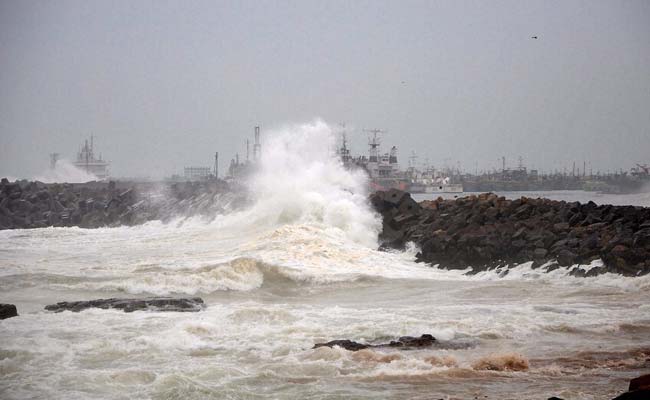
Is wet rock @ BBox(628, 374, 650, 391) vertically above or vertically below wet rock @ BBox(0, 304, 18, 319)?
above

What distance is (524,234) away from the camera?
18656 millimetres

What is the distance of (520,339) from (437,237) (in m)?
10.1

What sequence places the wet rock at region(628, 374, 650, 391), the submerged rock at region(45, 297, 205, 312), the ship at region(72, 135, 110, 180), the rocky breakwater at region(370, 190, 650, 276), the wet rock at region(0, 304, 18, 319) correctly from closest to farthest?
the wet rock at region(628, 374, 650, 391) → the wet rock at region(0, 304, 18, 319) → the submerged rock at region(45, 297, 205, 312) → the rocky breakwater at region(370, 190, 650, 276) → the ship at region(72, 135, 110, 180)

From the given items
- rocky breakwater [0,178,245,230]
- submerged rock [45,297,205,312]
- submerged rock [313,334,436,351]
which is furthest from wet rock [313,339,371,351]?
rocky breakwater [0,178,245,230]

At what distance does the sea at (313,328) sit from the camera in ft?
28.2

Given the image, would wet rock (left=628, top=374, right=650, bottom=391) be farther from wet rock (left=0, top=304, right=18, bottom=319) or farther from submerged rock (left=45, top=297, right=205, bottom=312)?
wet rock (left=0, top=304, right=18, bottom=319)

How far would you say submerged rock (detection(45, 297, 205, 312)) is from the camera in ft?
43.0

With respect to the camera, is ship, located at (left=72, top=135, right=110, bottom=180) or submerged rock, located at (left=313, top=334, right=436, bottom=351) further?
ship, located at (left=72, top=135, right=110, bottom=180)

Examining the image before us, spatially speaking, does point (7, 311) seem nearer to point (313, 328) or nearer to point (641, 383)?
point (313, 328)

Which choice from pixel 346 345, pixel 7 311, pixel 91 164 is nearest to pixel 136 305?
pixel 7 311

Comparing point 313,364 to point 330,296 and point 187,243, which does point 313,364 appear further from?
point 187,243

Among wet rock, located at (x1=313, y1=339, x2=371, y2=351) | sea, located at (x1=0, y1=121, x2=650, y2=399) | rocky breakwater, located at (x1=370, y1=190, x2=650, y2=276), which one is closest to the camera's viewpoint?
sea, located at (x1=0, y1=121, x2=650, y2=399)

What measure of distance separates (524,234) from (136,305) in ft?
32.3

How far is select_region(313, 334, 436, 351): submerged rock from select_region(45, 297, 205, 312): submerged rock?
12.3ft
